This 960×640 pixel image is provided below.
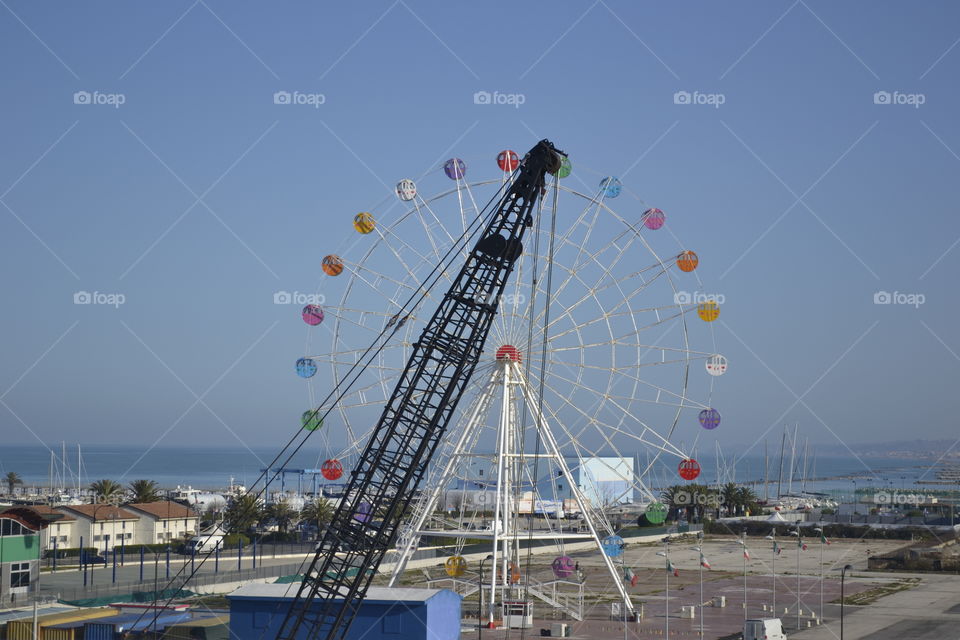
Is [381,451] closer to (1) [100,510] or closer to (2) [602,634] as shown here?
(2) [602,634]

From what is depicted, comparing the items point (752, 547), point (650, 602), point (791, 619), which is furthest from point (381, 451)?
point (752, 547)

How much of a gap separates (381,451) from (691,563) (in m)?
68.2

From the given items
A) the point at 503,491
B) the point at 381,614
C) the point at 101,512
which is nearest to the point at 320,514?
the point at 101,512

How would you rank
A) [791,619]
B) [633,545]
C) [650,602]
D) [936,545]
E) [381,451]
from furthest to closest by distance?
[633,545]
[936,545]
[650,602]
[791,619]
[381,451]

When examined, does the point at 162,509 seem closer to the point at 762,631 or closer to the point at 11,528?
the point at 11,528

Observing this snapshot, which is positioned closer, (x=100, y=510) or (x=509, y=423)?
(x=509, y=423)

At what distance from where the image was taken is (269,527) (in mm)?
126625

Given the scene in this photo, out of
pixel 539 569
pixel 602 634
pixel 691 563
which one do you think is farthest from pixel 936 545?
pixel 602 634

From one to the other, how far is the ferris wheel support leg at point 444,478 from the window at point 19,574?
69.3 ft

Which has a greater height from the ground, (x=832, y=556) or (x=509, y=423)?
(x=509, y=423)

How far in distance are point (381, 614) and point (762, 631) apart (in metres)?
22.3

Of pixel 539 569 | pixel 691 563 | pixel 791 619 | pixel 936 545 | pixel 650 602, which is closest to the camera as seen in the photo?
pixel 791 619

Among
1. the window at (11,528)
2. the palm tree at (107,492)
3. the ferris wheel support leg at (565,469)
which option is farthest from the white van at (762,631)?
the palm tree at (107,492)

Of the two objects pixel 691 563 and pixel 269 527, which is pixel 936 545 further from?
pixel 269 527
